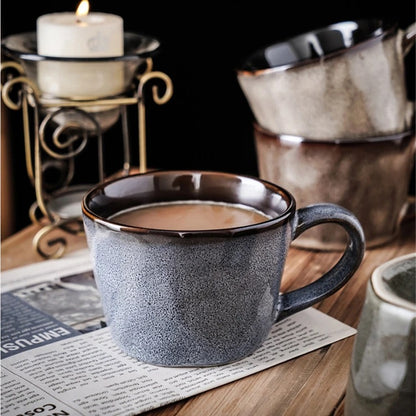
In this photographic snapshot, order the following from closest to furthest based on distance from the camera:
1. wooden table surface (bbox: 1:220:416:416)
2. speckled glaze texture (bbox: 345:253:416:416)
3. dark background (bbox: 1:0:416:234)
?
speckled glaze texture (bbox: 345:253:416:416)
wooden table surface (bbox: 1:220:416:416)
dark background (bbox: 1:0:416:234)

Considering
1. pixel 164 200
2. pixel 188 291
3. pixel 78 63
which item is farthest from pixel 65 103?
pixel 188 291

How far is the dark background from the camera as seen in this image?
0.87m

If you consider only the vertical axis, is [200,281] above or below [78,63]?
below

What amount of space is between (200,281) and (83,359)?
11cm

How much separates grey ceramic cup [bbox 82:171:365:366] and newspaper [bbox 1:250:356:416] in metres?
0.01

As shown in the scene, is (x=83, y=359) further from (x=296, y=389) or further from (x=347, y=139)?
(x=347, y=139)

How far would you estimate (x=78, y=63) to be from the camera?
681 mm

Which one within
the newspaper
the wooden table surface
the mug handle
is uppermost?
the mug handle

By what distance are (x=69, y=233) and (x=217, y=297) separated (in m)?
0.31

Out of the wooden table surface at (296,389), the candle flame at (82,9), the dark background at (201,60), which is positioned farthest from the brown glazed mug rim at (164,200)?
the dark background at (201,60)

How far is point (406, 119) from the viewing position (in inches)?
27.9

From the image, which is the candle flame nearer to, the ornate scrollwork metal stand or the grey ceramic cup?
the ornate scrollwork metal stand

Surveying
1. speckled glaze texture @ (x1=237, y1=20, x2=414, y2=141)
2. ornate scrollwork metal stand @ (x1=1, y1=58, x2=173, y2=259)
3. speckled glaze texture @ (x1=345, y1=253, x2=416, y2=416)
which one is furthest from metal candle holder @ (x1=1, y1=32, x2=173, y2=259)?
speckled glaze texture @ (x1=345, y1=253, x2=416, y2=416)

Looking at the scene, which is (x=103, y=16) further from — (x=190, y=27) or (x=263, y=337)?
(x=263, y=337)
